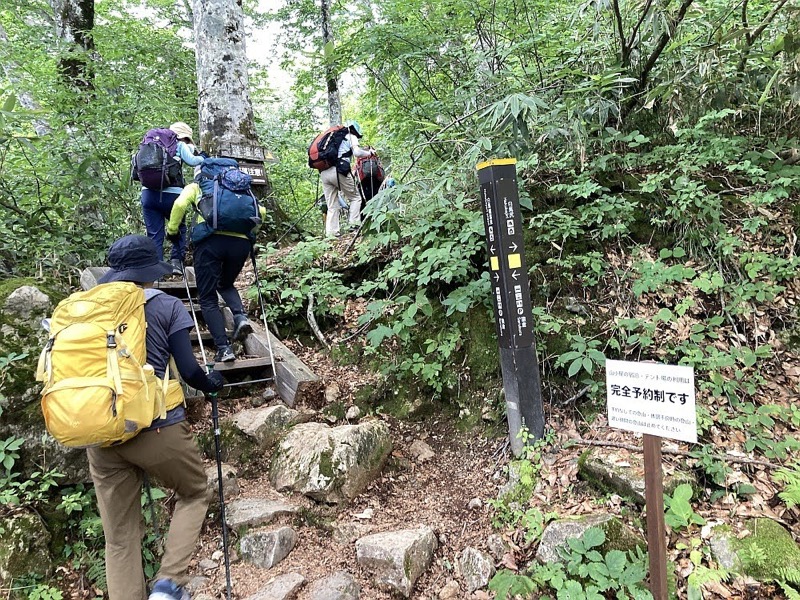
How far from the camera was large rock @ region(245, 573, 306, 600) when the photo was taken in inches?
111

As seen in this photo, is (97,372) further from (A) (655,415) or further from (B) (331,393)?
(A) (655,415)

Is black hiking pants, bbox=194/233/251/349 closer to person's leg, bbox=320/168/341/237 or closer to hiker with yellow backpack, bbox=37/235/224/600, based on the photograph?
hiker with yellow backpack, bbox=37/235/224/600

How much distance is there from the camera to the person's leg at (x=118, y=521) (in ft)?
9.02

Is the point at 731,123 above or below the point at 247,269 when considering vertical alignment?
above

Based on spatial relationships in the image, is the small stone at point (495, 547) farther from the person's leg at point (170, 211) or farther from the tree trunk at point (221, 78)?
the tree trunk at point (221, 78)

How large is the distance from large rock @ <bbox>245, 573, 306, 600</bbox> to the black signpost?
6.30 ft

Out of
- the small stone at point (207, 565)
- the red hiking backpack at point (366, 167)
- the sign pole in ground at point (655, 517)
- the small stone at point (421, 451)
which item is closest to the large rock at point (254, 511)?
the small stone at point (207, 565)

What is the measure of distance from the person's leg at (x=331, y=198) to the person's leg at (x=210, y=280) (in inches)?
123

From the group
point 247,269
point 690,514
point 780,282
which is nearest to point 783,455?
point 690,514

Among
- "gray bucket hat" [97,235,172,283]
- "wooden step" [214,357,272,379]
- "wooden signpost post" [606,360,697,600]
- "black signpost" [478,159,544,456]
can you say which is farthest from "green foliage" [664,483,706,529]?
"gray bucket hat" [97,235,172,283]

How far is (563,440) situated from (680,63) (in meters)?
4.44

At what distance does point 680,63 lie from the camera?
16.4ft

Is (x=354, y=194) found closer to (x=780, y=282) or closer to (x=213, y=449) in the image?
(x=213, y=449)

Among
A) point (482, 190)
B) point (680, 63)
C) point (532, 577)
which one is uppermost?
point (680, 63)
